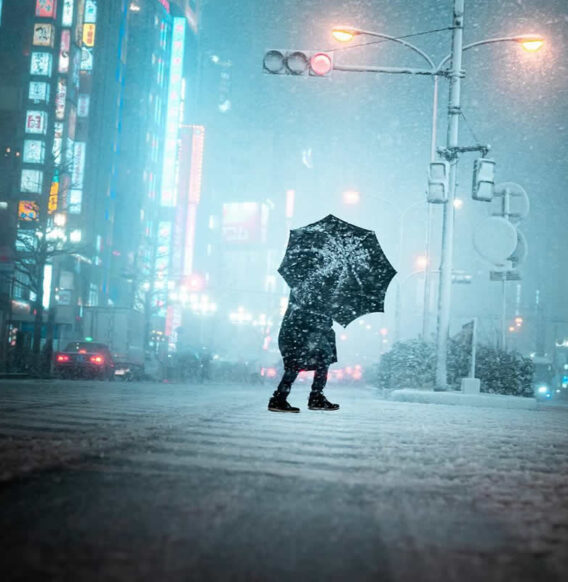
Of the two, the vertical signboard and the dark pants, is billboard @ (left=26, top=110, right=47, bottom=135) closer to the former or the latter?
the vertical signboard

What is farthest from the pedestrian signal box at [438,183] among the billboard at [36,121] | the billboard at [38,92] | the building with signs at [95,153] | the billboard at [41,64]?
the billboard at [41,64]

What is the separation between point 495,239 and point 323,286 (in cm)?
950

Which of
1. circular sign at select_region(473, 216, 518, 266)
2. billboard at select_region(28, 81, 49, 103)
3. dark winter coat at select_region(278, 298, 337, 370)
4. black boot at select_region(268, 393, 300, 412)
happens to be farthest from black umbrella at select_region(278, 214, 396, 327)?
billboard at select_region(28, 81, 49, 103)

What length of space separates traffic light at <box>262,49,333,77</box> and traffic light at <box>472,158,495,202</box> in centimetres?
375

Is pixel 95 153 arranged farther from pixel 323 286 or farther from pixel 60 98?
pixel 323 286

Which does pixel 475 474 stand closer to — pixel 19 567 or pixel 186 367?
pixel 19 567

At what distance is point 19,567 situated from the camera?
1.90m

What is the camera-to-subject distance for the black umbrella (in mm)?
8039

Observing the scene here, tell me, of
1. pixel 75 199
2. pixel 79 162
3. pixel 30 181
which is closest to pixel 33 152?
pixel 30 181

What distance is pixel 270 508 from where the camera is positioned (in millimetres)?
2838

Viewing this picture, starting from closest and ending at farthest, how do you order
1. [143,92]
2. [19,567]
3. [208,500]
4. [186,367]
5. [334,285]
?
[19,567] < [208,500] < [334,285] < [186,367] < [143,92]

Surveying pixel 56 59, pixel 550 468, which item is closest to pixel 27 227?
pixel 56 59

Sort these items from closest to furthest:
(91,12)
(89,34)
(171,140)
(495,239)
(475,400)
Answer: (475,400), (495,239), (89,34), (91,12), (171,140)

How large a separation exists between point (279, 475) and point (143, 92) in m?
70.6
